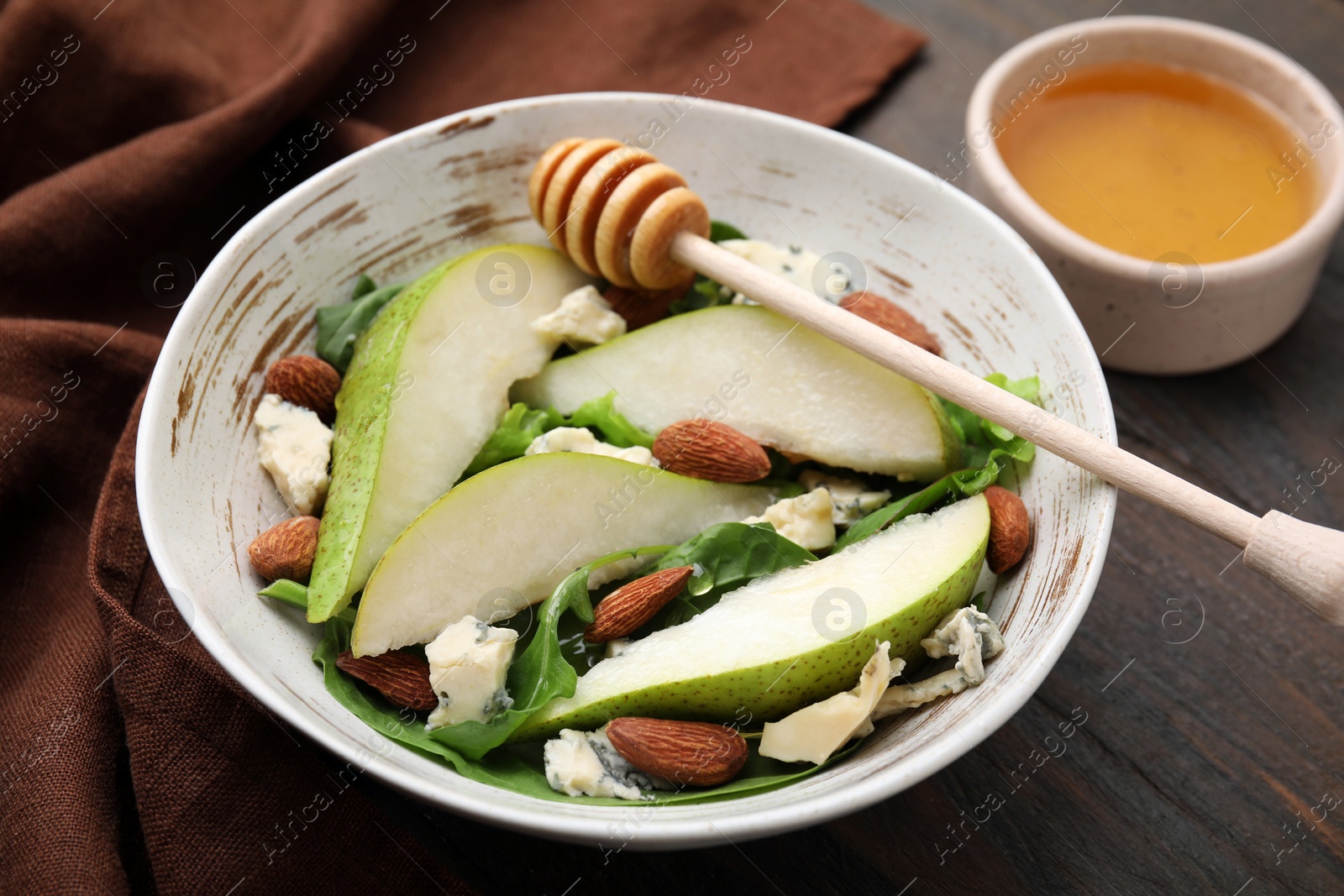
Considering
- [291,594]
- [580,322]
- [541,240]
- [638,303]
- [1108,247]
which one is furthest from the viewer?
[1108,247]

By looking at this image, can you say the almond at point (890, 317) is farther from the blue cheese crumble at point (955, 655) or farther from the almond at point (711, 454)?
the blue cheese crumble at point (955, 655)

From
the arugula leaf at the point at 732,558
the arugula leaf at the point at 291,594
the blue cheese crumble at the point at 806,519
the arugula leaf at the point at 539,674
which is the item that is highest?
the arugula leaf at the point at 291,594

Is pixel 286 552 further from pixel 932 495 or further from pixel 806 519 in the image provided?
pixel 932 495

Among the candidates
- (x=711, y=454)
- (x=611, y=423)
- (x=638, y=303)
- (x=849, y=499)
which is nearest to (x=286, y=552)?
(x=611, y=423)

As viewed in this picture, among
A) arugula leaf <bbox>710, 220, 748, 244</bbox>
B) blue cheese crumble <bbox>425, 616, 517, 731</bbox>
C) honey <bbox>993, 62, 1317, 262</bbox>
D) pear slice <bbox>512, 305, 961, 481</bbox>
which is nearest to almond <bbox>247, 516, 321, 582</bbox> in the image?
blue cheese crumble <bbox>425, 616, 517, 731</bbox>

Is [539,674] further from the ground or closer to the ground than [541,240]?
closer to the ground

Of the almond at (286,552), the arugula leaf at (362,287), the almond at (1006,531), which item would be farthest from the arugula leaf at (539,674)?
the arugula leaf at (362,287)
